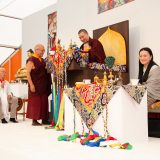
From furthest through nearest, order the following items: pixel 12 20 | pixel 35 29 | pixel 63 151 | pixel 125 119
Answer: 1. pixel 12 20
2. pixel 35 29
3. pixel 125 119
4. pixel 63 151

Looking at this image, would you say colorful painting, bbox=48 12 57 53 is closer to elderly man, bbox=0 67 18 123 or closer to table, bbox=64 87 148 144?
elderly man, bbox=0 67 18 123

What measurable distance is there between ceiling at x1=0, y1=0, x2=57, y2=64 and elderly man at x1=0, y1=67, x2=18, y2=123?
408 centimetres

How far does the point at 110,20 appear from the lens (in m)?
6.31

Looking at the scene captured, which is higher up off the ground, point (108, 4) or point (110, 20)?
point (108, 4)

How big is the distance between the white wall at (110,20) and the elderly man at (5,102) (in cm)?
212

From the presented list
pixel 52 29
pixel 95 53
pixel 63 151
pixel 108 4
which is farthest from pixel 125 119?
pixel 52 29

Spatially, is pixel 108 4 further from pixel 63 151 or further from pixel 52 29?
pixel 63 151

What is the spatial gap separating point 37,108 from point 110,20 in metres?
2.44

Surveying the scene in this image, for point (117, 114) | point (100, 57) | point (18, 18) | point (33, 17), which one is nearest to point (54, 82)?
point (100, 57)

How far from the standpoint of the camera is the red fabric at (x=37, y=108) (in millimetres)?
5238

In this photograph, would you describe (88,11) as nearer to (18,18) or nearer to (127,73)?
(127,73)

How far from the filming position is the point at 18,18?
1074cm

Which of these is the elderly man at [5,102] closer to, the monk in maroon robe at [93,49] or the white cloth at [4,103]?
the white cloth at [4,103]

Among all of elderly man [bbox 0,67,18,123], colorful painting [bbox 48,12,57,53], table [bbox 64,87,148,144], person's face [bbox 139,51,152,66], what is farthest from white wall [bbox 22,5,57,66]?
table [bbox 64,87,148,144]
